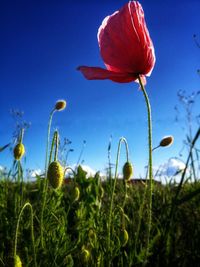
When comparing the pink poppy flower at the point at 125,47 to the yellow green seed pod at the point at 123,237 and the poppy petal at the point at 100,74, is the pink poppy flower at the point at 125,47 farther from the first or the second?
the yellow green seed pod at the point at 123,237

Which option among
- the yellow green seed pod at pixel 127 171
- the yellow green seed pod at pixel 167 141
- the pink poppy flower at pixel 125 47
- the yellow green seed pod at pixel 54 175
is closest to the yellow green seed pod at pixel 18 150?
the yellow green seed pod at pixel 54 175

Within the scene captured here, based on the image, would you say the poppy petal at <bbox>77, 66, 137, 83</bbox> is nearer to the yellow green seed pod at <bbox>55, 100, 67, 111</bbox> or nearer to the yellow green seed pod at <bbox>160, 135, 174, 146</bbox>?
the yellow green seed pod at <bbox>160, 135, 174, 146</bbox>

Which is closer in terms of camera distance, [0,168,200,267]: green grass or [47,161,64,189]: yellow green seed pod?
[47,161,64,189]: yellow green seed pod

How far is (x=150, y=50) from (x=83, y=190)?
1.84m

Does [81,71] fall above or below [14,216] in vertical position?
above

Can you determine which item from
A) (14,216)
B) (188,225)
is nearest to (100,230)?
(14,216)

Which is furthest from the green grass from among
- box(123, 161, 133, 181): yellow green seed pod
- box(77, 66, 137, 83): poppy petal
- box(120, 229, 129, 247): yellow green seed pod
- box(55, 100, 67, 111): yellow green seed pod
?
box(77, 66, 137, 83): poppy petal

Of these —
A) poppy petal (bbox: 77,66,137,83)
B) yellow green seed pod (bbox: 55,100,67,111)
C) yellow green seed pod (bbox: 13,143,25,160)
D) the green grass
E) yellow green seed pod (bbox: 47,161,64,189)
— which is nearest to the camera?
poppy petal (bbox: 77,66,137,83)

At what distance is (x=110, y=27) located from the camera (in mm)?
1153

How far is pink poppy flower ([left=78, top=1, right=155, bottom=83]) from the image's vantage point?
1.11m

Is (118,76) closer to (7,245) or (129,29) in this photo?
(129,29)

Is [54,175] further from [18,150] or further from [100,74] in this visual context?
[100,74]

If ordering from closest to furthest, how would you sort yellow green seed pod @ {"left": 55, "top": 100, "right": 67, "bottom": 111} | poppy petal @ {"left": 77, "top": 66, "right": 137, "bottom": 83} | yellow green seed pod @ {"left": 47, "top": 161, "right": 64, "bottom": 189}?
poppy petal @ {"left": 77, "top": 66, "right": 137, "bottom": 83}
yellow green seed pod @ {"left": 47, "top": 161, "right": 64, "bottom": 189}
yellow green seed pod @ {"left": 55, "top": 100, "right": 67, "bottom": 111}

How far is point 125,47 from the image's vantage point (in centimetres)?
114
